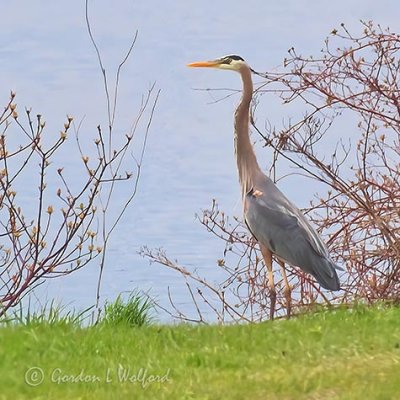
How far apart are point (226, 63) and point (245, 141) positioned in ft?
2.56

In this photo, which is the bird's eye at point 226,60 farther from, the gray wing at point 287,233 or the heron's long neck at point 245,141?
the gray wing at point 287,233

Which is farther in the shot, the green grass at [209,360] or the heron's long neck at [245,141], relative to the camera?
the heron's long neck at [245,141]

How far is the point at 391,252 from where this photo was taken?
1020 centimetres

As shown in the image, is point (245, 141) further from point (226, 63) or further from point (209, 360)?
point (209, 360)

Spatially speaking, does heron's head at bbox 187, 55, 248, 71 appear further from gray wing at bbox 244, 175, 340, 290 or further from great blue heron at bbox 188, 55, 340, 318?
gray wing at bbox 244, 175, 340, 290

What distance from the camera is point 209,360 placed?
21.6 feet

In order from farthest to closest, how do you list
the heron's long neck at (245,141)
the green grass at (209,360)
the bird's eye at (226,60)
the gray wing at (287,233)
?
the bird's eye at (226,60) → the heron's long neck at (245,141) → the gray wing at (287,233) → the green grass at (209,360)

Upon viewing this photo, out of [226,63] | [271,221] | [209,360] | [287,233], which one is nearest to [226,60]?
[226,63]

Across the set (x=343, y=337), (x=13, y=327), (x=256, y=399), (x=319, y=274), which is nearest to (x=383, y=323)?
(x=343, y=337)

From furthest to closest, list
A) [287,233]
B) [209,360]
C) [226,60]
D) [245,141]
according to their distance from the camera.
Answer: [226,60]
[245,141]
[287,233]
[209,360]

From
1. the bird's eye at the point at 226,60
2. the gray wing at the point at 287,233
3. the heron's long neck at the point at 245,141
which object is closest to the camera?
the gray wing at the point at 287,233

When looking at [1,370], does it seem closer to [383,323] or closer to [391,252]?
[383,323]

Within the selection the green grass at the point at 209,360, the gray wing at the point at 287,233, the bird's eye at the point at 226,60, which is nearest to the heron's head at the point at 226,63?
the bird's eye at the point at 226,60

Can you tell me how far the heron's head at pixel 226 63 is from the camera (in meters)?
9.90
